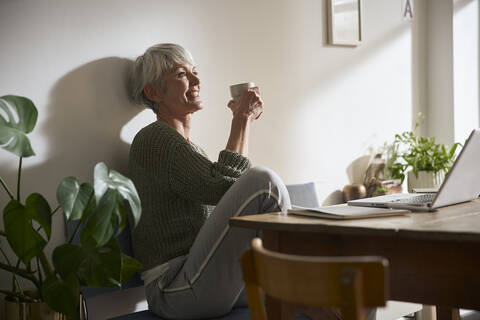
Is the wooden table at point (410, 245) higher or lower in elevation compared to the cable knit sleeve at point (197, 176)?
lower

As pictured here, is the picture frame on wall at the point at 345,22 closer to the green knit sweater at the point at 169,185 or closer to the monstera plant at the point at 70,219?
the green knit sweater at the point at 169,185

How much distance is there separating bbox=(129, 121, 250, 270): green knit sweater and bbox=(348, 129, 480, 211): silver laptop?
48 cm

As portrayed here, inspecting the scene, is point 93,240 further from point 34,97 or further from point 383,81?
point 383,81

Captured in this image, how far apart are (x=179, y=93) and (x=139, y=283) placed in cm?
70

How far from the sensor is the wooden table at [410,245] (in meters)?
1.13

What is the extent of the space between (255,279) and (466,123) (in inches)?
117

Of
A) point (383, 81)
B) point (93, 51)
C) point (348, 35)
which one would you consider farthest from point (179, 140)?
point (383, 81)

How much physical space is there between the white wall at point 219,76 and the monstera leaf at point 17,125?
1.25ft

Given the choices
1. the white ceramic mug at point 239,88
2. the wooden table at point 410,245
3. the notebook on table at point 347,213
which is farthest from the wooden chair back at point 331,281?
the white ceramic mug at point 239,88

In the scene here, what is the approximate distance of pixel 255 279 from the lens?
3.51 ft

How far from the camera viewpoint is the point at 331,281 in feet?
2.89

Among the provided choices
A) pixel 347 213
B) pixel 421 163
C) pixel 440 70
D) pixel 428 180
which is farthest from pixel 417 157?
pixel 347 213

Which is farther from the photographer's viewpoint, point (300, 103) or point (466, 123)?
point (466, 123)

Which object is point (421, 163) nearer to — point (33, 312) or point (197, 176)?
point (197, 176)
